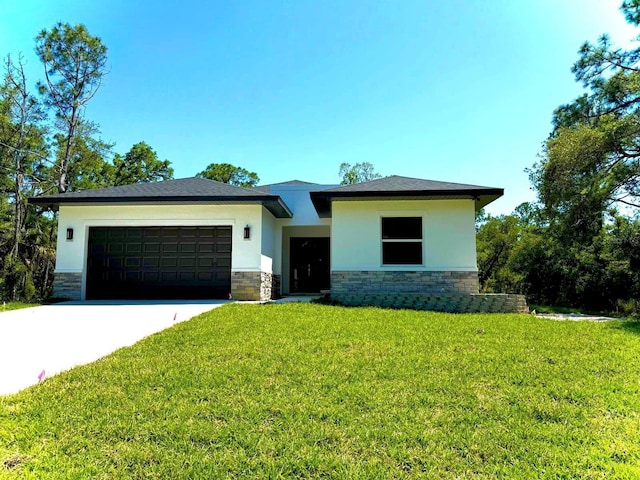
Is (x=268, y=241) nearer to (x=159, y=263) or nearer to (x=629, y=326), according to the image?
(x=159, y=263)

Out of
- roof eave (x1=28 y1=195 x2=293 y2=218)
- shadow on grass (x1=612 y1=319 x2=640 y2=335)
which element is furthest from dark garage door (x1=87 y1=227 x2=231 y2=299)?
shadow on grass (x1=612 y1=319 x2=640 y2=335)

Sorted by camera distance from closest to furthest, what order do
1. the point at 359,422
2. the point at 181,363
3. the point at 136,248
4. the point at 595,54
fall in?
the point at 359,422 < the point at 181,363 < the point at 136,248 < the point at 595,54

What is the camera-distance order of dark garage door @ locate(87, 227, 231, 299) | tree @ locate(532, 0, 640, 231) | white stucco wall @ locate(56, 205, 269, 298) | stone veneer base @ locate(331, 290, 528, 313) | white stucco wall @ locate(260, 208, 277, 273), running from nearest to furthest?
1. stone veneer base @ locate(331, 290, 528, 313)
2. white stucco wall @ locate(56, 205, 269, 298)
3. dark garage door @ locate(87, 227, 231, 299)
4. white stucco wall @ locate(260, 208, 277, 273)
5. tree @ locate(532, 0, 640, 231)

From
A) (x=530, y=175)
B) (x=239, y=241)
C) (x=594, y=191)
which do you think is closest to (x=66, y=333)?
(x=239, y=241)

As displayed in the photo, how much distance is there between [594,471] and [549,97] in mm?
15126

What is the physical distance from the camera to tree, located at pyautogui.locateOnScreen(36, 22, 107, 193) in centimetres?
2014

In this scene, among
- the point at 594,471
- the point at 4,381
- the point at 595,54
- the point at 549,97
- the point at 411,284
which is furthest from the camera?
the point at 549,97

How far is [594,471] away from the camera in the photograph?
8.37 feet

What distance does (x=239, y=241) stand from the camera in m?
11.7

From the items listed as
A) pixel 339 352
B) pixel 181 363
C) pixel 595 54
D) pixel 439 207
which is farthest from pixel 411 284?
pixel 595 54

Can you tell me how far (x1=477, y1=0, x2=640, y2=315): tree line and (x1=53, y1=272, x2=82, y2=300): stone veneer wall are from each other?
15.9 metres

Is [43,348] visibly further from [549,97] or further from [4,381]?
[549,97]

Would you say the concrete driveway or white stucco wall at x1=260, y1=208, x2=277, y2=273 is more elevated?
white stucco wall at x1=260, y1=208, x2=277, y2=273

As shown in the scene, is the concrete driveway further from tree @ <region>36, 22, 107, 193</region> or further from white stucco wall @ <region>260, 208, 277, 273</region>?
tree @ <region>36, 22, 107, 193</region>
